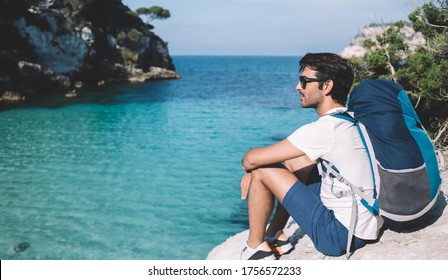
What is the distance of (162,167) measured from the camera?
471 inches

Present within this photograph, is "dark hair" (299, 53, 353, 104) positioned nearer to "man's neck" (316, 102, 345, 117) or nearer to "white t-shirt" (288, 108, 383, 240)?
"man's neck" (316, 102, 345, 117)

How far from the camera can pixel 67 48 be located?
34.9 meters

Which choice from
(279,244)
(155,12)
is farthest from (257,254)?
(155,12)

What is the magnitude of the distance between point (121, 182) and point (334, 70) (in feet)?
Answer: 28.9

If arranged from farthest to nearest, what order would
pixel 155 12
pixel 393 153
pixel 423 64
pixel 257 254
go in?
pixel 155 12 < pixel 423 64 < pixel 257 254 < pixel 393 153

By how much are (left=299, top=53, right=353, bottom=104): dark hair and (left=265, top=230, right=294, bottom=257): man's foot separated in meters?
1.37

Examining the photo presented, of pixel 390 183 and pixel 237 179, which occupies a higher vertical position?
pixel 390 183

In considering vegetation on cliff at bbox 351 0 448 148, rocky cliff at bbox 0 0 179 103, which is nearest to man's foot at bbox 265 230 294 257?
vegetation on cliff at bbox 351 0 448 148

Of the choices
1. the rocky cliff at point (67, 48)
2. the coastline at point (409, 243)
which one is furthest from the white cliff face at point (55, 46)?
the coastline at point (409, 243)

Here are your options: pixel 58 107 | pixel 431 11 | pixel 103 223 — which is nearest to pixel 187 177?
pixel 103 223

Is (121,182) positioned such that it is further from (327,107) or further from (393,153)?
(393,153)

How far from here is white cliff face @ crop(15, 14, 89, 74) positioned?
101ft

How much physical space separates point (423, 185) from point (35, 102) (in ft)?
88.7
